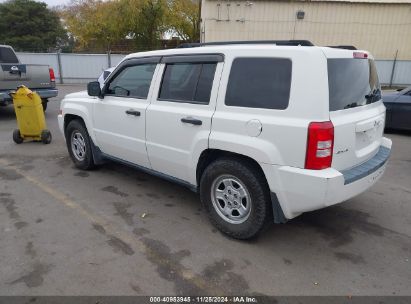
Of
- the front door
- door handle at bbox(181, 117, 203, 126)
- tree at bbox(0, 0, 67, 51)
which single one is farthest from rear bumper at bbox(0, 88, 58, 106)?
tree at bbox(0, 0, 67, 51)

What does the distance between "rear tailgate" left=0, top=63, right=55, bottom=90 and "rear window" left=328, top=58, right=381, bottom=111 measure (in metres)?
8.73

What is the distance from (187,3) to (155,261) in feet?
101

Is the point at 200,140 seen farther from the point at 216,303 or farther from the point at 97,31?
the point at 97,31

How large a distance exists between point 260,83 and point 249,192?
3.28 ft

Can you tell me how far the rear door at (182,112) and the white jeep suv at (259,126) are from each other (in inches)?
0.5

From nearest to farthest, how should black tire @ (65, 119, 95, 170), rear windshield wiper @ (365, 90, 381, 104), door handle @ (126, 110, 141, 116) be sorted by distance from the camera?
rear windshield wiper @ (365, 90, 381, 104), door handle @ (126, 110, 141, 116), black tire @ (65, 119, 95, 170)

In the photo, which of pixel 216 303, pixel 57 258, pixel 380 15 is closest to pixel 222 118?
pixel 216 303

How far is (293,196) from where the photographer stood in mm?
2973

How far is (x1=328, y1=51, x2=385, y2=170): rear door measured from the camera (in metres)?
2.96

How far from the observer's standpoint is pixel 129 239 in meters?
3.50

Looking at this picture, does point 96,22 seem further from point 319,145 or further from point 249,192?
point 319,145

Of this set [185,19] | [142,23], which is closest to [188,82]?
[142,23]

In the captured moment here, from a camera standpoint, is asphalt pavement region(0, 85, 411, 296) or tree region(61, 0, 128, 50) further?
tree region(61, 0, 128, 50)

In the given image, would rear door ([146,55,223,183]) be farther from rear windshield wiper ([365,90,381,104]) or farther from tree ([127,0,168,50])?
tree ([127,0,168,50])
